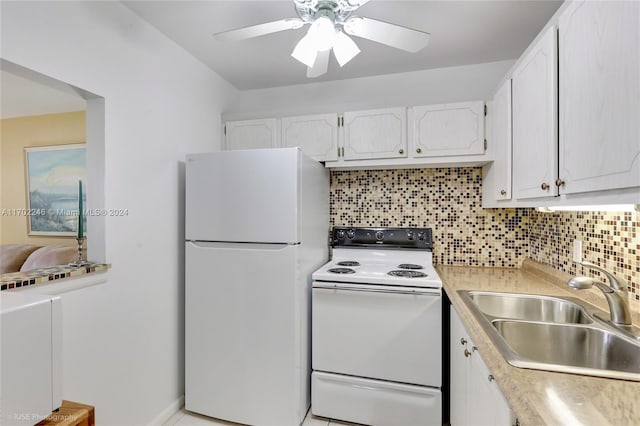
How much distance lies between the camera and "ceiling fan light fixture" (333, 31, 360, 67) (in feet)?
4.46

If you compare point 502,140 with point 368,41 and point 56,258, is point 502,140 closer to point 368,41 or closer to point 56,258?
point 368,41

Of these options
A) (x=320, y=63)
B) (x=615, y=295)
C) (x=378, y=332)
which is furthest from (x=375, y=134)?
(x=615, y=295)

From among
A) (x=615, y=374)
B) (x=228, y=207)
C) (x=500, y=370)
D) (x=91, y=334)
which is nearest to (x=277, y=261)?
(x=228, y=207)

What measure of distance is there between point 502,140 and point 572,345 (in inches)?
44.8

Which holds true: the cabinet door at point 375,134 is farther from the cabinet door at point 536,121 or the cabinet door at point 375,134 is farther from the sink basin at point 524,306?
the sink basin at point 524,306

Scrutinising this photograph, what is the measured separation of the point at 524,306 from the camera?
1.52 metres

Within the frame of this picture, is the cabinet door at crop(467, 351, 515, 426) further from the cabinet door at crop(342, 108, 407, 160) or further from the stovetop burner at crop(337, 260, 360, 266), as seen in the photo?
the cabinet door at crop(342, 108, 407, 160)

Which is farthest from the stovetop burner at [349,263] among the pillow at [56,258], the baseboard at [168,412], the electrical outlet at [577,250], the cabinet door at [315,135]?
the pillow at [56,258]

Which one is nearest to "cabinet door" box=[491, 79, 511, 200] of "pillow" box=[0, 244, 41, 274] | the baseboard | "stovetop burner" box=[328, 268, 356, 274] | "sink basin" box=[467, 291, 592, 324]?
"sink basin" box=[467, 291, 592, 324]

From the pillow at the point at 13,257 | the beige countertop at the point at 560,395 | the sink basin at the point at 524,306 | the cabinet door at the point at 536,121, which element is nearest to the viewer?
the beige countertop at the point at 560,395

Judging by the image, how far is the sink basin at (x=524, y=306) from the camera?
1.43m

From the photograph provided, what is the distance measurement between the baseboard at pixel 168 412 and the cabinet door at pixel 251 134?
184cm

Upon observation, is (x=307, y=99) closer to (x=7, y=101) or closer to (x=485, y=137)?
(x=485, y=137)

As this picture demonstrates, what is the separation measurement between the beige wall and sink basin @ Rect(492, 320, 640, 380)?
3697mm
